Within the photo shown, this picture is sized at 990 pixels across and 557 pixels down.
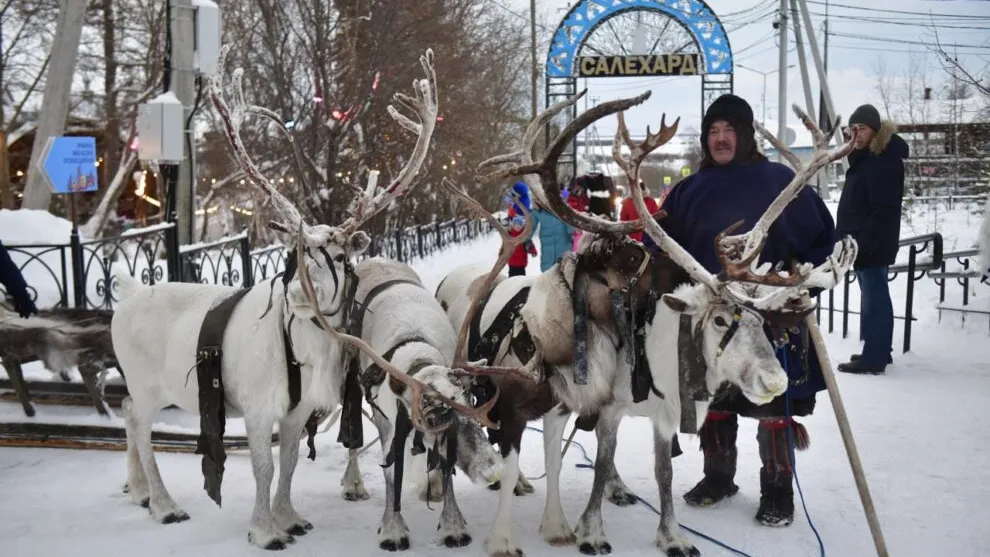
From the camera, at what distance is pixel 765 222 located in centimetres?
410

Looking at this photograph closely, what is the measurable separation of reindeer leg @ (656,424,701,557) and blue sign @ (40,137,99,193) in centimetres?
735

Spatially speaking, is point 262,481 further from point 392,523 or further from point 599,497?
point 599,497

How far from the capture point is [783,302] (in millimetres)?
3896

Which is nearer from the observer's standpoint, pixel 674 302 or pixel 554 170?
pixel 674 302

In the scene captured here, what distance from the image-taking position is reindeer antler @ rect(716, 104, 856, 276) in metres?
3.88

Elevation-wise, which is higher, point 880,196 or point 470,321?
point 880,196

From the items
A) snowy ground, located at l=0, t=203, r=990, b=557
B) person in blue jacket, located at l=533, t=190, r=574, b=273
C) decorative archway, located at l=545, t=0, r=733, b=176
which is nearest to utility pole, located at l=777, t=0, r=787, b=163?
decorative archway, located at l=545, t=0, r=733, b=176

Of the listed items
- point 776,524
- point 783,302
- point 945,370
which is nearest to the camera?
point 783,302

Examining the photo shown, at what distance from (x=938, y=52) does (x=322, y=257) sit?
292 inches

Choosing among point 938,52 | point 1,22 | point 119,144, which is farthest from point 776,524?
point 119,144

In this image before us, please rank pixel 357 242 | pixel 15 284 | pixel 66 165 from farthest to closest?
pixel 66 165 < pixel 15 284 < pixel 357 242

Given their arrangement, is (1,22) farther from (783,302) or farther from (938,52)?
(783,302)

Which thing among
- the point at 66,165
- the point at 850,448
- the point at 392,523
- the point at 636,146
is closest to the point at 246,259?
the point at 66,165

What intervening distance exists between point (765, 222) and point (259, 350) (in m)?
2.64
